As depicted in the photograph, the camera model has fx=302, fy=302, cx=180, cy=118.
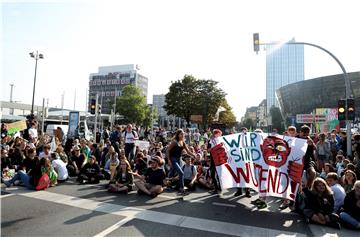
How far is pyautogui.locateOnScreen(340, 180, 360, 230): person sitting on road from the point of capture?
616 centimetres

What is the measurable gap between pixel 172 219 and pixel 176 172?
4214 mm

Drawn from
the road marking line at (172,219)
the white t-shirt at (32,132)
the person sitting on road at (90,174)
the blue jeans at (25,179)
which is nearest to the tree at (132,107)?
the white t-shirt at (32,132)

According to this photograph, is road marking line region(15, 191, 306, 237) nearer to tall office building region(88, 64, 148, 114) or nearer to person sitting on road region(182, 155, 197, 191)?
person sitting on road region(182, 155, 197, 191)

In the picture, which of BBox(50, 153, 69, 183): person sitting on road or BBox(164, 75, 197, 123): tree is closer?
BBox(50, 153, 69, 183): person sitting on road

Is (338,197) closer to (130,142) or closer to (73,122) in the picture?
(130,142)

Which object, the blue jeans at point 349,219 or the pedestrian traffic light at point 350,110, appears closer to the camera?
the blue jeans at point 349,219

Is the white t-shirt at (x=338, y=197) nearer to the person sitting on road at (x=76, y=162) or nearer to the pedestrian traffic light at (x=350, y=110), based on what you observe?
the pedestrian traffic light at (x=350, y=110)

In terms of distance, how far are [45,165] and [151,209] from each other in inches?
178

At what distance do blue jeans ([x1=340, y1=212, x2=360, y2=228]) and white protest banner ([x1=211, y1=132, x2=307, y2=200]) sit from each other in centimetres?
113

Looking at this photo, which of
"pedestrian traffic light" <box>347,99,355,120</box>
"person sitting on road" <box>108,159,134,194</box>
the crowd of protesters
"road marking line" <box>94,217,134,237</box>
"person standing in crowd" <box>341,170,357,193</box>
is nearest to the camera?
"road marking line" <box>94,217,134,237</box>

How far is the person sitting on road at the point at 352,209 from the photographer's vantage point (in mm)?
6160

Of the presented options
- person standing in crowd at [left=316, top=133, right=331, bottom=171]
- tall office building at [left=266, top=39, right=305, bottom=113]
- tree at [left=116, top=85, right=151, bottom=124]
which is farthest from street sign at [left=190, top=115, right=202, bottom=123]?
tall office building at [left=266, top=39, right=305, bottom=113]

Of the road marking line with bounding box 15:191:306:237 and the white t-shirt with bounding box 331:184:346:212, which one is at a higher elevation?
the white t-shirt with bounding box 331:184:346:212

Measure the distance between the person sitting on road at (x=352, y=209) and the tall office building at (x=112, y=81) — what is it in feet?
428
